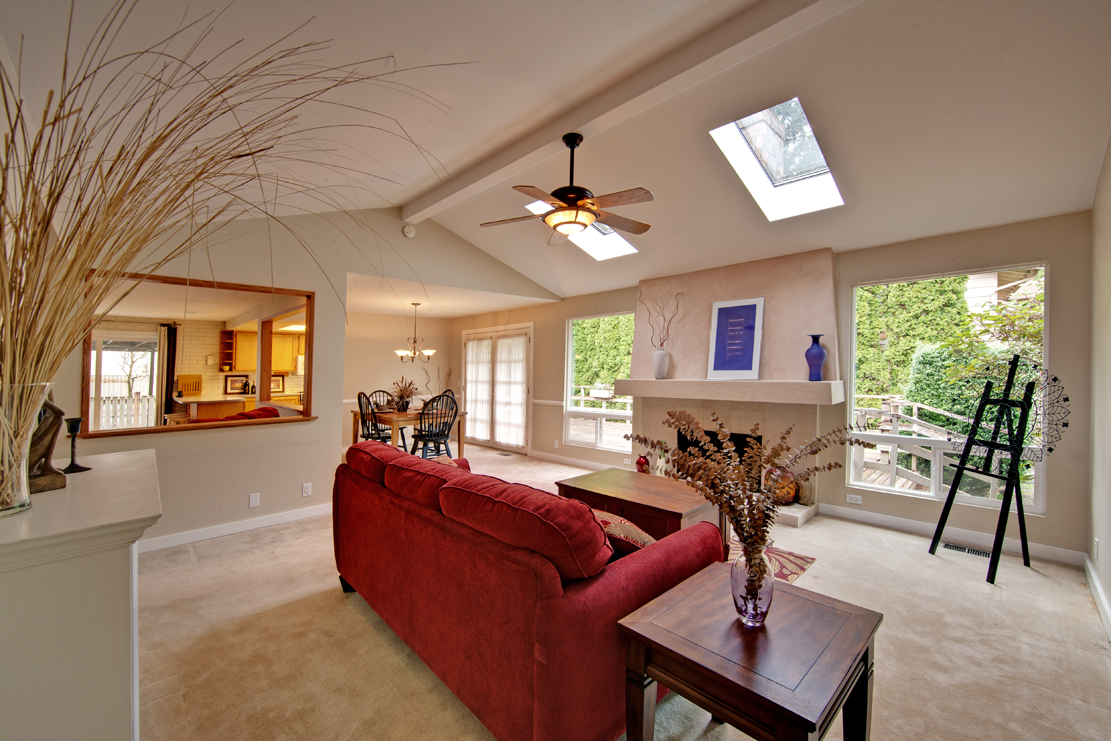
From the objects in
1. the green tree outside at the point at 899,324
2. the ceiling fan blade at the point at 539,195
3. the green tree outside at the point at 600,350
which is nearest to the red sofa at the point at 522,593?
the ceiling fan blade at the point at 539,195

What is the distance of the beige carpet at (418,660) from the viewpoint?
1.87 meters

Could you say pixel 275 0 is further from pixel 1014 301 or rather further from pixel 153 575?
pixel 1014 301

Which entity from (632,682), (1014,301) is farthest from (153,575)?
(1014,301)

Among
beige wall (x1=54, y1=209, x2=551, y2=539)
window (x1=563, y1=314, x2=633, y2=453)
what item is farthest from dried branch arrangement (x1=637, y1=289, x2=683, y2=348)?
beige wall (x1=54, y1=209, x2=551, y2=539)

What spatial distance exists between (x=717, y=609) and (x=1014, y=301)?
150 inches

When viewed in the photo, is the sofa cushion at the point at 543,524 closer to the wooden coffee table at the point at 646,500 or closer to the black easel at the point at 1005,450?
the wooden coffee table at the point at 646,500

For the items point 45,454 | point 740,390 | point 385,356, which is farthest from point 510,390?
point 45,454

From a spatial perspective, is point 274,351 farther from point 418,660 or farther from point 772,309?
point 772,309

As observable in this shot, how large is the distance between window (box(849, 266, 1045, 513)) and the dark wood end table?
2.02m

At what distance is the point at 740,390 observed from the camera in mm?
4535

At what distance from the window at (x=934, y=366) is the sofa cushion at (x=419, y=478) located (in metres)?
3.82

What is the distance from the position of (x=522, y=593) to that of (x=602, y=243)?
450 centimetres

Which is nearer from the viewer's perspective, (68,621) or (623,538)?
(68,621)

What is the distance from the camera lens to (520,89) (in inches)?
109
